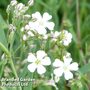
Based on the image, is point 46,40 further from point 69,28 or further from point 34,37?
point 69,28

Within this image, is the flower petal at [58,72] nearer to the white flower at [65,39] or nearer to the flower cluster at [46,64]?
the flower cluster at [46,64]

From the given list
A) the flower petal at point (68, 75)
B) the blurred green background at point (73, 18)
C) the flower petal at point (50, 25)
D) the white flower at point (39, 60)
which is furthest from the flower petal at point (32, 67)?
the blurred green background at point (73, 18)

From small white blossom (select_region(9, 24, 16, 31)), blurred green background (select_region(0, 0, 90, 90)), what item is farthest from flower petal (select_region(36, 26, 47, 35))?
blurred green background (select_region(0, 0, 90, 90))

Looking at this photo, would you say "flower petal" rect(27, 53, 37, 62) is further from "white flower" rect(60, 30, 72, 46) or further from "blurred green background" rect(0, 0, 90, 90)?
"blurred green background" rect(0, 0, 90, 90)

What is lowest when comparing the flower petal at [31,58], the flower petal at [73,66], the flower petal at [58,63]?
the flower petal at [73,66]

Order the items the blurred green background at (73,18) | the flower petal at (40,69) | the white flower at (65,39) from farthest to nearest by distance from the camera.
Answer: the blurred green background at (73,18) < the white flower at (65,39) < the flower petal at (40,69)

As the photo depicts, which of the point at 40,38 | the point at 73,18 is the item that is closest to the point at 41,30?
the point at 40,38

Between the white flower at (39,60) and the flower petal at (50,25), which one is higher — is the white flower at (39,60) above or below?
below

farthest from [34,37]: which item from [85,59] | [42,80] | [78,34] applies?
[78,34]
